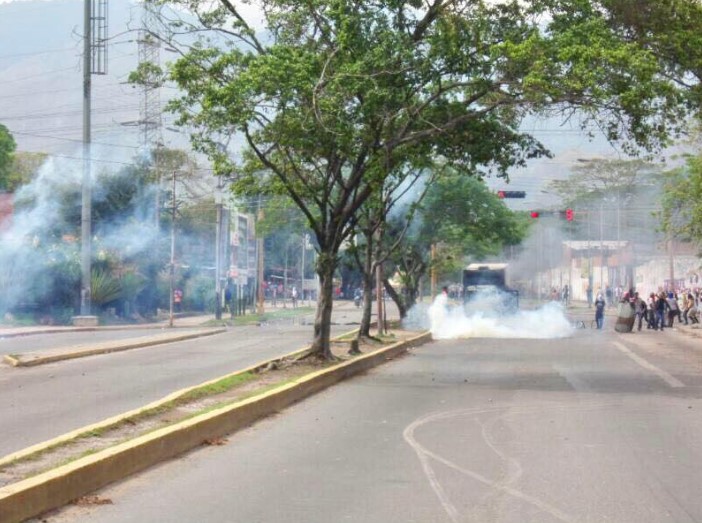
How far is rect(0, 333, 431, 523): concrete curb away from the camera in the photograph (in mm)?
7246

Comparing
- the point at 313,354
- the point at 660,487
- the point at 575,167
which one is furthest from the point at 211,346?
the point at 575,167

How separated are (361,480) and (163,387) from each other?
28.5ft

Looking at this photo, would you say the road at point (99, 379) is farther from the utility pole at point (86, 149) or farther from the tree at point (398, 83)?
the utility pole at point (86, 149)

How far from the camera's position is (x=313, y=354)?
67.5 feet

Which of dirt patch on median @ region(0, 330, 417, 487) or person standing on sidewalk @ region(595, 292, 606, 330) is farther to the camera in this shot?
person standing on sidewalk @ region(595, 292, 606, 330)

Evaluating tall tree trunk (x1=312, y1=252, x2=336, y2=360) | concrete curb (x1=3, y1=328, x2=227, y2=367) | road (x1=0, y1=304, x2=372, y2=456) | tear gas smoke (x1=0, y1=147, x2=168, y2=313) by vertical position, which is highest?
tear gas smoke (x1=0, y1=147, x2=168, y2=313)

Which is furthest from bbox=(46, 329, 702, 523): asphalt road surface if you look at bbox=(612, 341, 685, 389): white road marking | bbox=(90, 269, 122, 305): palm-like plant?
bbox=(90, 269, 122, 305): palm-like plant

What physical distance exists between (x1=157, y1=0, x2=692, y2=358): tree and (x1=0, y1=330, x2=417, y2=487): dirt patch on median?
1.93 metres

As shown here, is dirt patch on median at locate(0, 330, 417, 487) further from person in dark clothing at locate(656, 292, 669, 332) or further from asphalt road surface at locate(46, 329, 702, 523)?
person in dark clothing at locate(656, 292, 669, 332)

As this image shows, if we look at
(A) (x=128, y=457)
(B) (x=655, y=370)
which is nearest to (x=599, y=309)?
(B) (x=655, y=370)

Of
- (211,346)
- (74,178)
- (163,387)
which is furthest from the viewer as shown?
(74,178)

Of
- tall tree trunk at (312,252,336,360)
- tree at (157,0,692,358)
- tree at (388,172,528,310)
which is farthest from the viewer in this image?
A: tree at (388,172,528,310)

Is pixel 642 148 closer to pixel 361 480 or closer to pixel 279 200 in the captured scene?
pixel 361 480

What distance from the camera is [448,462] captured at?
10062 millimetres
